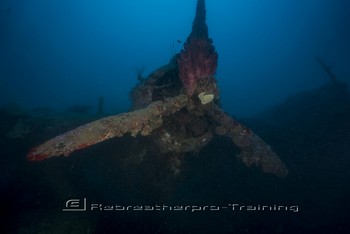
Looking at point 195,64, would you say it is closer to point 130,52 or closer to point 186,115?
point 186,115

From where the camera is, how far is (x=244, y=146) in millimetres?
8031

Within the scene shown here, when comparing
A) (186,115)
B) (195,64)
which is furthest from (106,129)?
(195,64)

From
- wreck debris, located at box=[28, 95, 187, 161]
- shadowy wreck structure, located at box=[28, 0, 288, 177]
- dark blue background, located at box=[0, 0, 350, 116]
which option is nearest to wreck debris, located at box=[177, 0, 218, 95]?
shadowy wreck structure, located at box=[28, 0, 288, 177]

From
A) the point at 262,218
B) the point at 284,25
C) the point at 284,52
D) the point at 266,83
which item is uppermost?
the point at 284,25

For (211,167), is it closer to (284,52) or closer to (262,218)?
(262,218)

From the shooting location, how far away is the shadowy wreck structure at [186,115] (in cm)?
681

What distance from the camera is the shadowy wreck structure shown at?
681cm

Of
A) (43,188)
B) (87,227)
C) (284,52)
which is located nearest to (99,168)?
(43,188)

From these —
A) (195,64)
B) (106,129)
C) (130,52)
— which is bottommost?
(106,129)

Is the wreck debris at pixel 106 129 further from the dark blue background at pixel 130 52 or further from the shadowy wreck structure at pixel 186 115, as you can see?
the dark blue background at pixel 130 52

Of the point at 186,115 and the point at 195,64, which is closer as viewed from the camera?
the point at 195,64

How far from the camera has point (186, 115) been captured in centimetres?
765

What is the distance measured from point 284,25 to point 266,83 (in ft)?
83.2

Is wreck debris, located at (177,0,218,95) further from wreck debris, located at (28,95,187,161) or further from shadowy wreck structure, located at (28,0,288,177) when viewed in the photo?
wreck debris, located at (28,95,187,161)
